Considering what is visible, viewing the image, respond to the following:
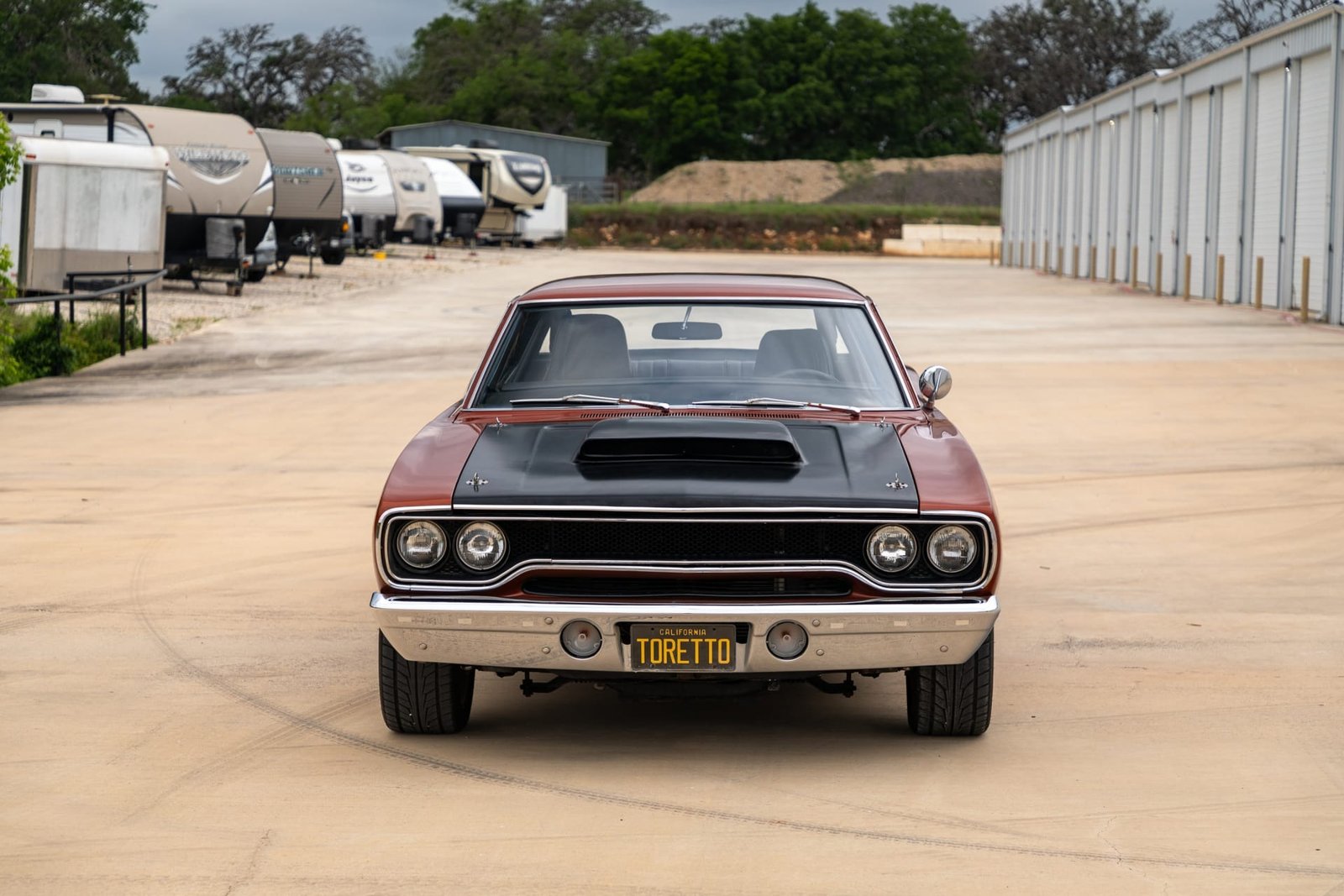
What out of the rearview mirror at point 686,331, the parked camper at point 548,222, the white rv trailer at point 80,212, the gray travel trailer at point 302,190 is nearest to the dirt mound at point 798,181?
the parked camper at point 548,222

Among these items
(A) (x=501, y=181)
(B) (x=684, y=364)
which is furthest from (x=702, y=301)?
(A) (x=501, y=181)

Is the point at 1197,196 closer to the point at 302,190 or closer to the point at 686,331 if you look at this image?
the point at 302,190

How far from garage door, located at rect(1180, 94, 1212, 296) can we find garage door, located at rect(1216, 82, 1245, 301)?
0.77m

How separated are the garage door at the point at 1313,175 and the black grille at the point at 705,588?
2547cm

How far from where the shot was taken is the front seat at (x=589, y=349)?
6816 mm

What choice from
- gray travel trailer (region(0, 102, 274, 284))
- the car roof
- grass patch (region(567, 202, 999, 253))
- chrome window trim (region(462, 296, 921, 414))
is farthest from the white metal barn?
grass patch (region(567, 202, 999, 253))

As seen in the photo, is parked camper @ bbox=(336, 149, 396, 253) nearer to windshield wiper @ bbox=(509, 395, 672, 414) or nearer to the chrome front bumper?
windshield wiper @ bbox=(509, 395, 672, 414)

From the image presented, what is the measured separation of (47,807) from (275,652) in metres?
2.06

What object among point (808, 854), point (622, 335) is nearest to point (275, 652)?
point (622, 335)

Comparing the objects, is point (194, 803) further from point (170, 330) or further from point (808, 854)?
point (170, 330)

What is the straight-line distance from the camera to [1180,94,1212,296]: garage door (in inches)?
1430

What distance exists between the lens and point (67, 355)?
65.5 ft

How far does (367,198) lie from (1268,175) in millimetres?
21745

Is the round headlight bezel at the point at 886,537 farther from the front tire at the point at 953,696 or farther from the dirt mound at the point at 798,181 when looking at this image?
the dirt mound at the point at 798,181
